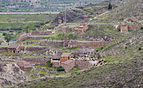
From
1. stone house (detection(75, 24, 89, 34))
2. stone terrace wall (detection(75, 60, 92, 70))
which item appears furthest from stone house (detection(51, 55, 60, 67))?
stone house (detection(75, 24, 89, 34))

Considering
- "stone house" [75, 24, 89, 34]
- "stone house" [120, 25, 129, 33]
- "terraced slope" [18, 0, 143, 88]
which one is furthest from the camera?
"stone house" [75, 24, 89, 34]

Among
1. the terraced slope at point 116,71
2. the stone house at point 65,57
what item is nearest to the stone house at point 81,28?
the terraced slope at point 116,71

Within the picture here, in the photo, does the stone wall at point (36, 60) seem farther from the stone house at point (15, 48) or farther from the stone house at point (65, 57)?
the stone house at point (15, 48)

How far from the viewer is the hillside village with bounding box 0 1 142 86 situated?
6375 cm

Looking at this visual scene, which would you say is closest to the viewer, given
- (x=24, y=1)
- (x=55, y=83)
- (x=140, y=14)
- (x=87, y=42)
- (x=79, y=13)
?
(x=55, y=83)

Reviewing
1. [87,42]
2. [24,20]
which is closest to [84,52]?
[87,42]

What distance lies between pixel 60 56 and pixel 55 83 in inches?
501

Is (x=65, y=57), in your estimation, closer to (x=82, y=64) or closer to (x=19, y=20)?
(x=82, y=64)

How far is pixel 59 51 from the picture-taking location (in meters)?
69.3

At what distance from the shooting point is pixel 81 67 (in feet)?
212

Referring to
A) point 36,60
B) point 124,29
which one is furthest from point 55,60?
point 124,29

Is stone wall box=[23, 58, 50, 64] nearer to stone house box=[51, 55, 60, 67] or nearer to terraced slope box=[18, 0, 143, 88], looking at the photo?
stone house box=[51, 55, 60, 67]

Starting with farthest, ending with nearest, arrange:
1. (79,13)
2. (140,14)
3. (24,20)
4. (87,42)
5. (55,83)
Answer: (24,20) < (79,13) < (140,14) < (87,42) < (55,83)

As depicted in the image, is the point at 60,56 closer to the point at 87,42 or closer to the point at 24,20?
the point at 87,42
